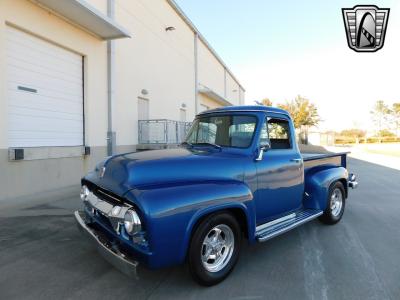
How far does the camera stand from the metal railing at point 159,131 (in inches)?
516

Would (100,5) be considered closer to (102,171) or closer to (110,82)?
(110,82)

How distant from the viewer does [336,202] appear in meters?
5.53

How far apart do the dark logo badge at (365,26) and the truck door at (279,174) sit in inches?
245

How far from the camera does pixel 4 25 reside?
Result: 6.86 m

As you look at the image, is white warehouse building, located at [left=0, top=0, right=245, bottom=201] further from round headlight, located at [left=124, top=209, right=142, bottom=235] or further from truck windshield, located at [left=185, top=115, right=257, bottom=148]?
round headlight, located at [left=124, top=209, right=142, bottom=235]

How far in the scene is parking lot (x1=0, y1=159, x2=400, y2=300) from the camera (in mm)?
2994

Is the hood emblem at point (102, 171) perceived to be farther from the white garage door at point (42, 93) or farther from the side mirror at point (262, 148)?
the white garage door at point (42, 93)

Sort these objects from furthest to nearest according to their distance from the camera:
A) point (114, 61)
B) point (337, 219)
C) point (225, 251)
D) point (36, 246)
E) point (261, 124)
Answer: point (114, 61) < point (337, 219) < point (36, 246) < point (261, 124) < point (225, 251)

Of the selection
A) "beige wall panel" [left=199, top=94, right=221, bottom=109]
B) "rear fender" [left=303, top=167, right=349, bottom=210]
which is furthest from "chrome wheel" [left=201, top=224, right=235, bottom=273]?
"beige wall panel" [left=199, top=94, right=221, bottom=109]

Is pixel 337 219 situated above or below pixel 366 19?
below

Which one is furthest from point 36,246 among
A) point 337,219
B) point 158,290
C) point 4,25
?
point 4,25

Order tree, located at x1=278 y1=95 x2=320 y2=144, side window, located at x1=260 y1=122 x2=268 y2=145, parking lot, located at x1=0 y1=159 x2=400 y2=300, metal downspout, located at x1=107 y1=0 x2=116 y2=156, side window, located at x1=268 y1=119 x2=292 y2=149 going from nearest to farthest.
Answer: parking lot, located at x1=0 y1=159 x2=400 y2=300
side window, located at x1=260 y1=122 x2=268 y2=145
side window, located at x1=268 y1=119 x2=292 y2=149
metal downspout, located at x1=107 y1=0 x2=116 y2=156
tree, located at x1=278 y1=95 x2=320 y2=144

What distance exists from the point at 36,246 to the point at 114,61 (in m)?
8.28

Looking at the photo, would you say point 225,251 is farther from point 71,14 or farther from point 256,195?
point 71,14
